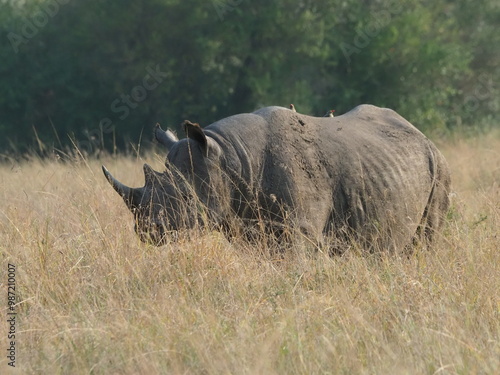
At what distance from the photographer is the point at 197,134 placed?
6.21 meters

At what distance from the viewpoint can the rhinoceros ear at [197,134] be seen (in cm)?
614

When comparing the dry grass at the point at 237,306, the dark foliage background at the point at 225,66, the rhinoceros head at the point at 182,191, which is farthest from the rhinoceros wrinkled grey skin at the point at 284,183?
the dark foliage background at the point at 225,66

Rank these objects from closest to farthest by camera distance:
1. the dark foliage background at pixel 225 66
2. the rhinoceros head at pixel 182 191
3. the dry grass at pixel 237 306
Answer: the dry grass at pixel 237 306 → the rhinoceros head at pixel 182 191 → the dark foliage background at pixel 225 66

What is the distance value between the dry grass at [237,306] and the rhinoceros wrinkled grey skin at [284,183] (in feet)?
0.70

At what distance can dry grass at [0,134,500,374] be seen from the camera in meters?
4.33

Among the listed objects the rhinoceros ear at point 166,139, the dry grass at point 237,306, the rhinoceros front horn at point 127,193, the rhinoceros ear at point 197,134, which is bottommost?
the dry grass at point 237,306

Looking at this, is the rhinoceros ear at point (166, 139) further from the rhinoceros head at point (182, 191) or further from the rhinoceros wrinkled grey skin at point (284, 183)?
the rhinoceros head at point (182, 191)

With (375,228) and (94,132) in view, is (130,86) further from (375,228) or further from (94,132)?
(375,228)

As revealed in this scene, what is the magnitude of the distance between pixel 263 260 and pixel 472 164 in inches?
282

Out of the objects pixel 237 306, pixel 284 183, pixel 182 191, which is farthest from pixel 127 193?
pixel 237 306

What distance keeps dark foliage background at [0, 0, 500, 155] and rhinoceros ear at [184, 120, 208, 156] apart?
15.5m

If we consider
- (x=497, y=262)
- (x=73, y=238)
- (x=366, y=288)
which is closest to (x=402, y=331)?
(x=366, y=288)

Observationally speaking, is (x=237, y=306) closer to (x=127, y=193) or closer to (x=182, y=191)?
(x=182, y=191)

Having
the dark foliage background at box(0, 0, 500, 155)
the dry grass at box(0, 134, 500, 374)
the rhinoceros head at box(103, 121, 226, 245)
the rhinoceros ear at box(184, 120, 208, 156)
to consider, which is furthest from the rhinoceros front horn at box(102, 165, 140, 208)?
the dark foliage background at box(0, 0, 500, 155)
